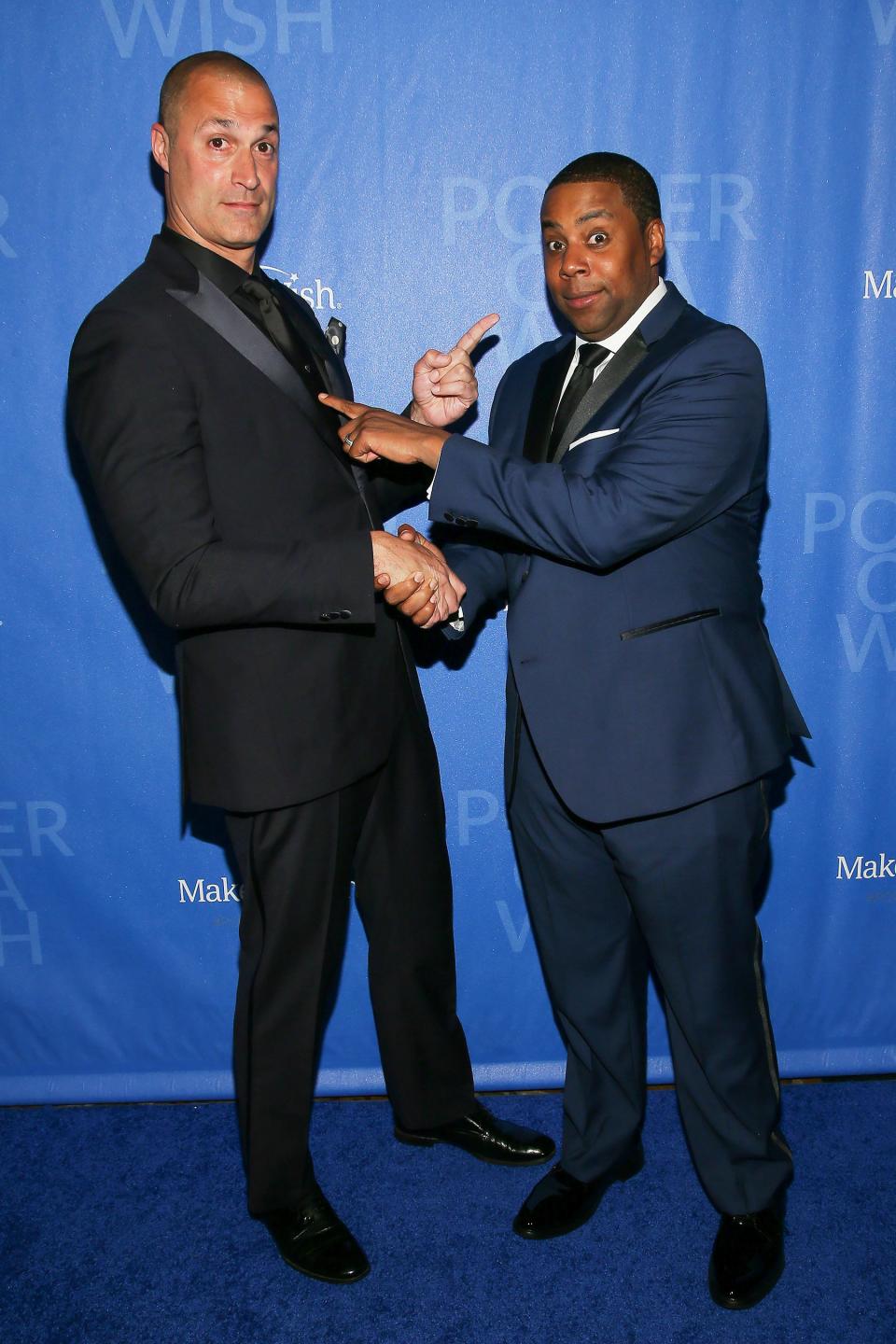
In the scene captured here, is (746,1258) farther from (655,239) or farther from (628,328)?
(655,239)

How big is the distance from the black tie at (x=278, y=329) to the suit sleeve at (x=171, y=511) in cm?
21

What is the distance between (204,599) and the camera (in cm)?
186

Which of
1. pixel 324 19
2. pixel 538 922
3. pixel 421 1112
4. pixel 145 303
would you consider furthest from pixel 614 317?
pixel 421 1112

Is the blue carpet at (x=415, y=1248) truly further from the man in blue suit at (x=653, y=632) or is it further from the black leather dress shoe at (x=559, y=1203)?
the man in blue suit at (x=653, y=632)

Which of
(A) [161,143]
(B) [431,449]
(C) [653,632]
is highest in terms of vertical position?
(A) [161,143]

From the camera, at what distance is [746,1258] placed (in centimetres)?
209

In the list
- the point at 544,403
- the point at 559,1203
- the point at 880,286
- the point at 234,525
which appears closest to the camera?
the point at 234,525

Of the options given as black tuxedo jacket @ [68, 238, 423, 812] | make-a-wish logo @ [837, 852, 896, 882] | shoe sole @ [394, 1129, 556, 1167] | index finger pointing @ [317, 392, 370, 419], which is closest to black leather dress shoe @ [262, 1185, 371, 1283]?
shoe sole @ [394, 1129, 556, 1167]

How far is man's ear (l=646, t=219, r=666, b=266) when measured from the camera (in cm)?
202

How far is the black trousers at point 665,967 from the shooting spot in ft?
6.62

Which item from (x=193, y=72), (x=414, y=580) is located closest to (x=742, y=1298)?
(x=414, y=580)

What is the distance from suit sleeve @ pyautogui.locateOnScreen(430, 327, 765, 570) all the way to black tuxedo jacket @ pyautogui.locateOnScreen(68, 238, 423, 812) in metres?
0.24

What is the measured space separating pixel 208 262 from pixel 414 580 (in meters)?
0.66

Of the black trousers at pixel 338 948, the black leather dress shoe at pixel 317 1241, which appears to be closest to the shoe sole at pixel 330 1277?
the black leather dress shoe at pixel 317 1241
